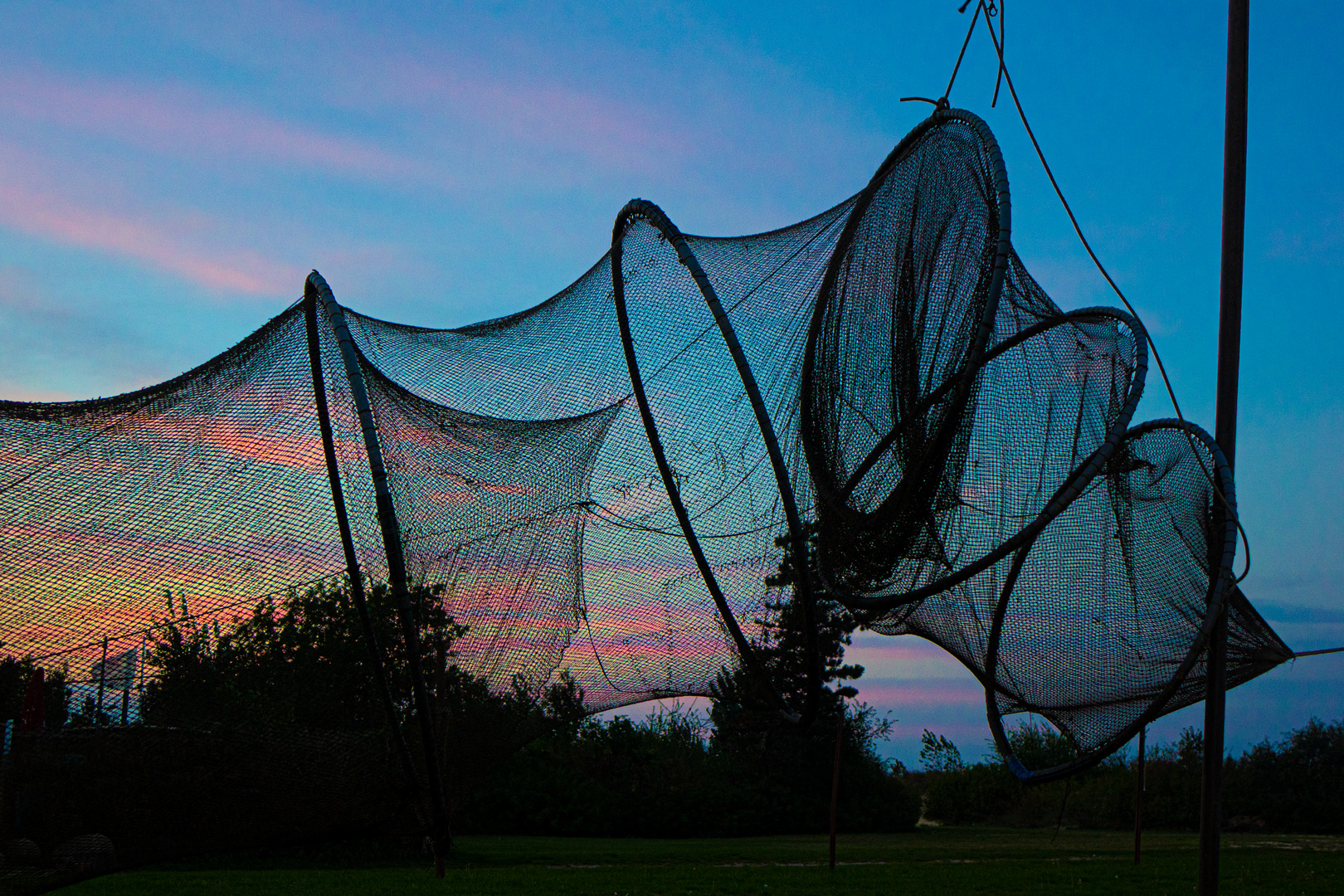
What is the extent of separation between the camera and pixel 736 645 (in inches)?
249

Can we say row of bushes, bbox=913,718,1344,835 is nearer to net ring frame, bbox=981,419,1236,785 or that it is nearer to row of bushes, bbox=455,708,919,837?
row of bushes, bbox=455,708,919,837

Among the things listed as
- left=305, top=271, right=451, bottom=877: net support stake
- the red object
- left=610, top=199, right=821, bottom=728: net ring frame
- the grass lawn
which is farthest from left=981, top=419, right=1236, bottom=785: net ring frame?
the grass lawn

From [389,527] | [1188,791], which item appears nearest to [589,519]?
[389,527]

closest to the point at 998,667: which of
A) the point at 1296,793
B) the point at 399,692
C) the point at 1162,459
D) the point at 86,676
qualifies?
the point at 1162,459

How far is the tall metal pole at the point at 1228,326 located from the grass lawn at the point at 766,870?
24.8ft

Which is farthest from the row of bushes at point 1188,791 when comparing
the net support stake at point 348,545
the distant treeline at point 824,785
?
the net support stake at point 348,545

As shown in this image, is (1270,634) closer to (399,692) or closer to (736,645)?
(736,645)

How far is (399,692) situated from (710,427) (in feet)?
7.50

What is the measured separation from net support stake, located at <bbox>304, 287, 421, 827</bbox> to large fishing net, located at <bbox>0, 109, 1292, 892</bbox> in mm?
18

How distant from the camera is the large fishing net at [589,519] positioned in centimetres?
457

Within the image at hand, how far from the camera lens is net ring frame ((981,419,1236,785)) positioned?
230 inches

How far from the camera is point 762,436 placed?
18.9ft

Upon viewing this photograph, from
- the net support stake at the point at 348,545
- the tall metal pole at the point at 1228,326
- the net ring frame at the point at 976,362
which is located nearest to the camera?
the net support stake at the point at 348,545

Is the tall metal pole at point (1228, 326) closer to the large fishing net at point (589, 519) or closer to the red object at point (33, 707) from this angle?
the large fishing net at point (589, 519)
